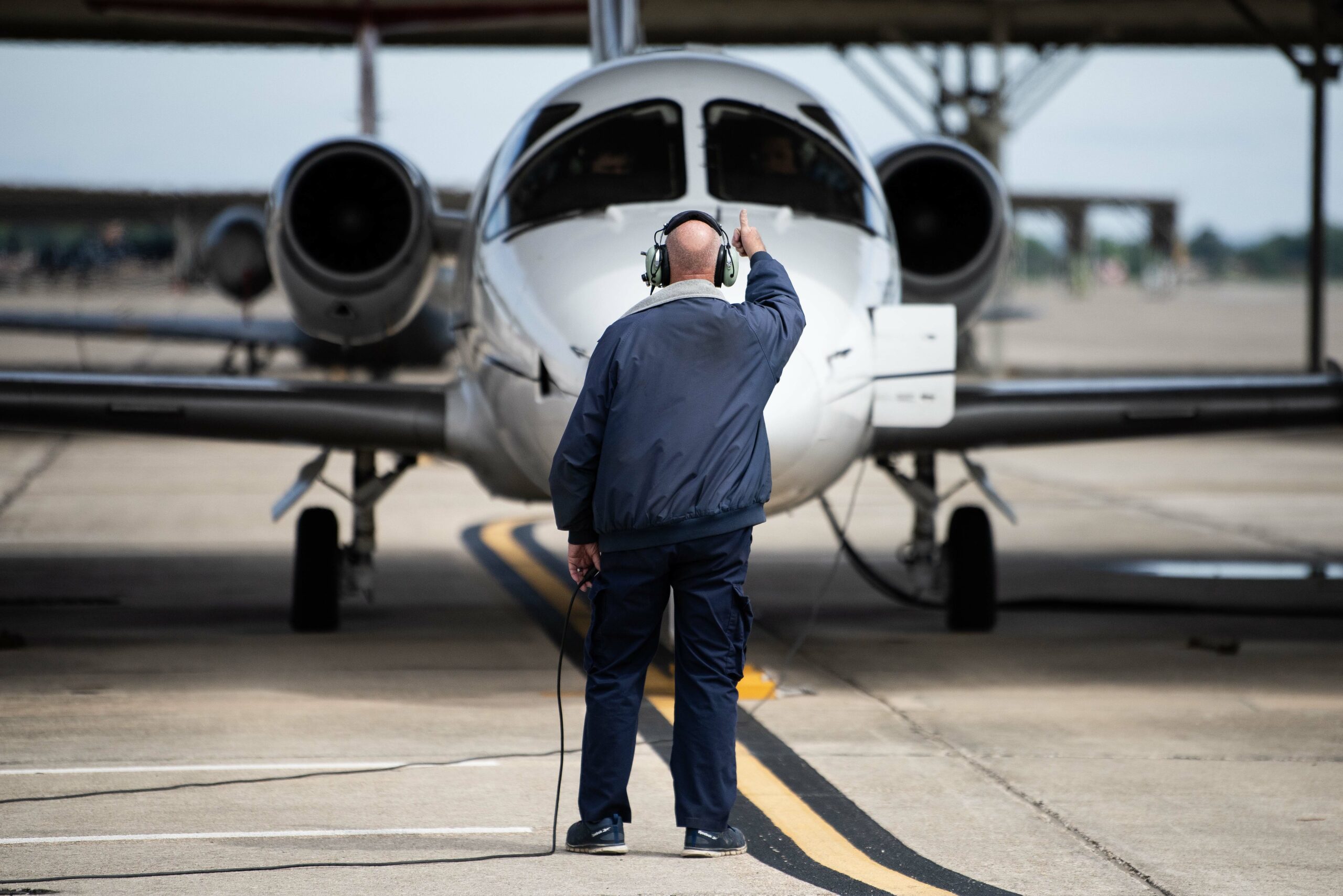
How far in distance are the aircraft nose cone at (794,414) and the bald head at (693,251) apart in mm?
1255

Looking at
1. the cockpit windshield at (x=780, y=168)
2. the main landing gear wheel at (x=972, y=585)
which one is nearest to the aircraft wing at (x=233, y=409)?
the cockpit windshield at (x=780, y=168)

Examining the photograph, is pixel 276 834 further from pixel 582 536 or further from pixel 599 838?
pixel 582 536

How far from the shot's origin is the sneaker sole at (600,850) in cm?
457

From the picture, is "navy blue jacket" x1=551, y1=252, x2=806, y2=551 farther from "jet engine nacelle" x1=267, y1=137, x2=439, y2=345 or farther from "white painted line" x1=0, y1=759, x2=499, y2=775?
"jet engine nacelle" x1=267, y1=137, x2=439, y2=345

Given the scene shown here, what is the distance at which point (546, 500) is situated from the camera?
769 cm

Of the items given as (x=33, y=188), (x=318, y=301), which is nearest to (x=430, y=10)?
(x=318, y=301)

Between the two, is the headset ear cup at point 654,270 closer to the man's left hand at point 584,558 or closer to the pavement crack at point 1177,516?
the man's left hand at point 584,558

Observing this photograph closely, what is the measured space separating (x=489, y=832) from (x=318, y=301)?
199 inches

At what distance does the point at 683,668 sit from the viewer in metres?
4.61

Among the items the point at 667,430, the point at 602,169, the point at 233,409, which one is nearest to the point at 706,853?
the point at 667,430

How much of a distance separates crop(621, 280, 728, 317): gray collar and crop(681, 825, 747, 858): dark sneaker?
147 centimetres

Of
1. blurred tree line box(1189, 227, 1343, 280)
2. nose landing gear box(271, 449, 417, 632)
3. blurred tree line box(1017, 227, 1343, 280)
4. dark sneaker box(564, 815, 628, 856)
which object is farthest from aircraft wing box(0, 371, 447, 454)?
blurred tree line box(1189, 227, 1343, 280)

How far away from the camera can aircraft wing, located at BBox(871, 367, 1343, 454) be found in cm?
834

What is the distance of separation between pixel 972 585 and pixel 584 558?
4588 mm
